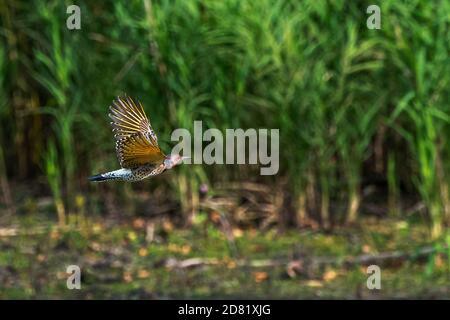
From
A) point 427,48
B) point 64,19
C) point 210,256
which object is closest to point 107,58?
point 64,19

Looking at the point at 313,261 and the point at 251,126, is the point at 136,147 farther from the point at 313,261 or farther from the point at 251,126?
the point at 251,126

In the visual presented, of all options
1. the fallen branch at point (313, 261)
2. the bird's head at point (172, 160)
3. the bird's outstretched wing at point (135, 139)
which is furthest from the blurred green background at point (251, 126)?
the bird's head at point (172, 160)

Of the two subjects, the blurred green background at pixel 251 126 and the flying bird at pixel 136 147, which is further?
the blurred green background at pixel 251 126

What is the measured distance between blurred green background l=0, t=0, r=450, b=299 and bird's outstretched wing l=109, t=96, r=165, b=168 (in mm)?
2785

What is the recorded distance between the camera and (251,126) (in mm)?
6750

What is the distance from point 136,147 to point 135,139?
2 cm

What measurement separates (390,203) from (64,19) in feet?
7.93

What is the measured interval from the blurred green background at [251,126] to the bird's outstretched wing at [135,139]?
2785 millimetres

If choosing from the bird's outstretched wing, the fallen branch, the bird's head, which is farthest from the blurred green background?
the bird's head

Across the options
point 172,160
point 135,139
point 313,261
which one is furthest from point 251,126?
point 172,160

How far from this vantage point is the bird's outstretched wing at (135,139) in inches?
115

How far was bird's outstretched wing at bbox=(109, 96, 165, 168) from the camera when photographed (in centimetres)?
292

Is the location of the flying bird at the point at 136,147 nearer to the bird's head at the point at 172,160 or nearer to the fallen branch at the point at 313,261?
the bird's head at the point at 172,160

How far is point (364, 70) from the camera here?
6863mm
